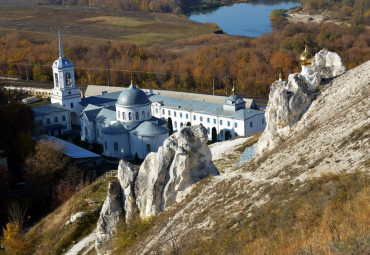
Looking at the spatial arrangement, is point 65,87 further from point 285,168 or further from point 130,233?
point 285,168

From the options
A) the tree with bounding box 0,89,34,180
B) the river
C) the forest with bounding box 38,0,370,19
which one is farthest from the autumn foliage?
the forest with bounding box 38,0,370,19

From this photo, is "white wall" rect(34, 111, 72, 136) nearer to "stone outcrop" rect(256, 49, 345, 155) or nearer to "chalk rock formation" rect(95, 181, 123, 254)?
"chalk rock formation" rect(95, 181, 123, 254)

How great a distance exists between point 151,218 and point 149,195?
2.16ft

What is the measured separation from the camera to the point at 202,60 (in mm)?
59562

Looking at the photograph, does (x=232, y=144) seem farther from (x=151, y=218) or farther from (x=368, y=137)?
(x=368, y=137)

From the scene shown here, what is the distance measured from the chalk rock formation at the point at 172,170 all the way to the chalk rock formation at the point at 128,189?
0.16m

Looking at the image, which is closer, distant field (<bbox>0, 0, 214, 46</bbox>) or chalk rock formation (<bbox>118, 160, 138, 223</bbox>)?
chalk rock formation (<bbox>118, 160, 138, 223</bbox>)

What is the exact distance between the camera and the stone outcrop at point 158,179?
14742mm

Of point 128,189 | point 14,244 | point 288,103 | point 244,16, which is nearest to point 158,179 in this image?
point 128,189

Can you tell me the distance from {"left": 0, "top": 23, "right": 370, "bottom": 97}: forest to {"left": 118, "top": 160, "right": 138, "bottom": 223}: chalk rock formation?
34759 mm

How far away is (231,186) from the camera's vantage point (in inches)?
538

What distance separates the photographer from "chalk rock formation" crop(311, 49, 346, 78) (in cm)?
1858

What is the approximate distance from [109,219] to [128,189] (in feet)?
3.26

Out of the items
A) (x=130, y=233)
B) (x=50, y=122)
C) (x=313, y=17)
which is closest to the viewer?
(x=130, y=233)
